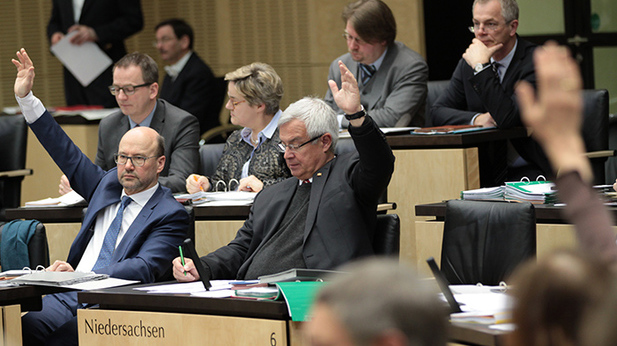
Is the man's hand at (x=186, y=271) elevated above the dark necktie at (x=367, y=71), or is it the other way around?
the dark necktie at (x=367, y=71)

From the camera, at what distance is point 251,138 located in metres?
4.84

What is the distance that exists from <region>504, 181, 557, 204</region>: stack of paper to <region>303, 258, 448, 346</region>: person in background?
275cm

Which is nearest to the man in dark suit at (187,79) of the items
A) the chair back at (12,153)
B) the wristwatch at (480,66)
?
the chair back at (12,153)

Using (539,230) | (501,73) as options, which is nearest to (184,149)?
(501,73)

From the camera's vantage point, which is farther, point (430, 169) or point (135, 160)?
point (430, 169)

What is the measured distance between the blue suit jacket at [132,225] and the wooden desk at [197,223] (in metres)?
0.47

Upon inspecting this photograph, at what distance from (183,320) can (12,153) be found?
11.2 ft

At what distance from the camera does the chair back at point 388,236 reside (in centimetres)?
347

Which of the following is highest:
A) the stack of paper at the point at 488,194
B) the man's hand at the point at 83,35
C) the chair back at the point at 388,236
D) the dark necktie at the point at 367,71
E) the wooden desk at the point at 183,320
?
the man's hand at the point at 83,35

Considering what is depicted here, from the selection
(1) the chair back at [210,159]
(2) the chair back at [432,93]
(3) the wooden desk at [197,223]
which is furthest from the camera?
(2) the chair back at [432,93]

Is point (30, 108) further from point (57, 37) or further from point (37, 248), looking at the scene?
point (57, 37)

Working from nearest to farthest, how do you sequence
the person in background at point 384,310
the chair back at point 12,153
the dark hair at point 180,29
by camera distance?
the person in background at point 384,310, the chair back at point 12,153, the dark hair at point 180,29

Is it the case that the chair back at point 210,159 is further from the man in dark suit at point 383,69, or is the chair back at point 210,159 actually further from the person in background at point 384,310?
the person in background at point 384,310

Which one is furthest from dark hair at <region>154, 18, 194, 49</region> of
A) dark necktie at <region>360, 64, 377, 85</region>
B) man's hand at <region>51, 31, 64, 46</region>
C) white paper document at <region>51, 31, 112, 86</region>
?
dark necktie at <region>360, 64, 377, 85</region>
